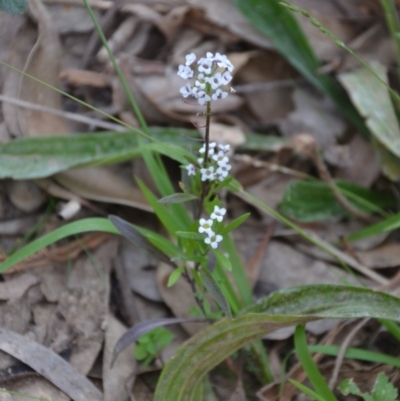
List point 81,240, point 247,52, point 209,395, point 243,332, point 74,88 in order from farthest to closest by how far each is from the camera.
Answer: point 247,52 < point 74,88 < point 81,240 < point 209,395 < point 243,332

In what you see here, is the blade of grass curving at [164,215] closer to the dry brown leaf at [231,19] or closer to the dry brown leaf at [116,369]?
the dry brown leaf at [116,369]

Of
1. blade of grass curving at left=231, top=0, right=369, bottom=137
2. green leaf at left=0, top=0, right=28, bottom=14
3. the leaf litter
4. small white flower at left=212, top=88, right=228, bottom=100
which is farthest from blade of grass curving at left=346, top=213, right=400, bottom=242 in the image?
green leaf at left=0, top=0, right=28, bottom=14

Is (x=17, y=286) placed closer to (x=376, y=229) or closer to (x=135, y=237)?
(x=135, y=237)

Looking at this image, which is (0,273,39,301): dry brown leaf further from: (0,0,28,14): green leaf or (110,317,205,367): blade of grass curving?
(0,0,28,14): green leaf

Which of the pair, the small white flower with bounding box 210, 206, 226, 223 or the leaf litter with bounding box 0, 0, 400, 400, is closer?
the small white flower with bounding box 210, 206, 226, 223

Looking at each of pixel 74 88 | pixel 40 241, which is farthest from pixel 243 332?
pixel 74 88

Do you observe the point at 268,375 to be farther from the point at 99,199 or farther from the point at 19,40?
the point at 19,40

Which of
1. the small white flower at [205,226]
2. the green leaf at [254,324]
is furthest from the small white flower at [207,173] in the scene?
the green leaf at [254,324]

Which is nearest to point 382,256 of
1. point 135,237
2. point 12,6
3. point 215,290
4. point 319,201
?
point 319,201
